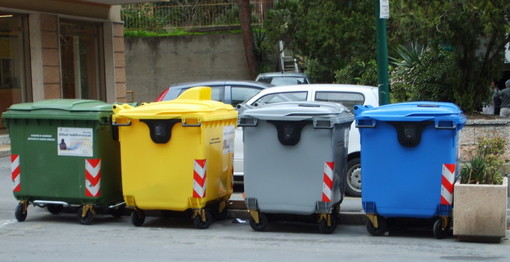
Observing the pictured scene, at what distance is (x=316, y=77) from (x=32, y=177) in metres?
20.8

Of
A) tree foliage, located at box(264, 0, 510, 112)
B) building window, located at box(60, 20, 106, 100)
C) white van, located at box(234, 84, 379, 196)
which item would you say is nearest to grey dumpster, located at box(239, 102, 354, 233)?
white van, located at box(234, 84, 379, 196)

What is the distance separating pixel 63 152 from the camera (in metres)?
9.27

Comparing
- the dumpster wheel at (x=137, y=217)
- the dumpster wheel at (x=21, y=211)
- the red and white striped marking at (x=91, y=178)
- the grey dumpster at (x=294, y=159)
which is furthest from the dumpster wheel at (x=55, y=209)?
the grey dumpster at (x=294, y=159)

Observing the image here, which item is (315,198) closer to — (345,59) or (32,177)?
(32,177)

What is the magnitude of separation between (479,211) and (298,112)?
2.16 metres

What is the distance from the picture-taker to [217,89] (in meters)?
14.0

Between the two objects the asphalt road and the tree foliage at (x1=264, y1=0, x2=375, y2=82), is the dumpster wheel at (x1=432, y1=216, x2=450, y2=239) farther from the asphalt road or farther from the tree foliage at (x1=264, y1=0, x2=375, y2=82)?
the tree foliage at (x1=264, y1=0, x2=375, y2=82)

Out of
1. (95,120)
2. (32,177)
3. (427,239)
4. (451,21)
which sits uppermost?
(451,21)

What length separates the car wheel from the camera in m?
10.9

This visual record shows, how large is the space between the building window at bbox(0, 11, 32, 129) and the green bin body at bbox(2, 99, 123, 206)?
9516 millimetres

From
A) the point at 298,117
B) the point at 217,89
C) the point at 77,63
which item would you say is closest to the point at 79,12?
the point at 77,63

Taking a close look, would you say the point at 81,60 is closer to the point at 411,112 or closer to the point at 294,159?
the point at 294,159

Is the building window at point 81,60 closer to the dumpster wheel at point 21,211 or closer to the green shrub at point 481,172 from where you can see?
the dumpster wheel at point 21,211

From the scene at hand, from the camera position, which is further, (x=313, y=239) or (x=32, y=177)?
(x=32, y=177)
